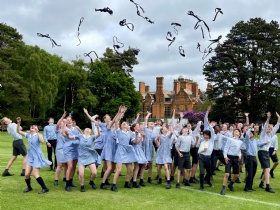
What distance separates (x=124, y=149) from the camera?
10.2 m

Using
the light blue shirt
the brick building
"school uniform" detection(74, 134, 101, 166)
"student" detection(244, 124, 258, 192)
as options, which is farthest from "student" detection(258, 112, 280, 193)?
the brick building

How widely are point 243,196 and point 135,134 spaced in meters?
3.59

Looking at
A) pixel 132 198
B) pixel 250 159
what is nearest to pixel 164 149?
pixel 132 198

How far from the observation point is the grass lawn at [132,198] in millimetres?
8094

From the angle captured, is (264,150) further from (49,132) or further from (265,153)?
(49,132)

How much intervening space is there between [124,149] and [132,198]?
162 cm

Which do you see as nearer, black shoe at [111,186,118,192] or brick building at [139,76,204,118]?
black shoe at [111,186,118,192]

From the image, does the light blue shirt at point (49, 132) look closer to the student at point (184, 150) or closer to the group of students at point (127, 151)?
the group of students at point (127, 151)

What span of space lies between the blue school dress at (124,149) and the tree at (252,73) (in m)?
38.3

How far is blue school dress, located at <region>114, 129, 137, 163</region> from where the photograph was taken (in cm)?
1007

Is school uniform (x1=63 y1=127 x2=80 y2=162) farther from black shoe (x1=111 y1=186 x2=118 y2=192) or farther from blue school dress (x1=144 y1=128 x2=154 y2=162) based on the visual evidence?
blue school dress (x1=144 y1=128 x2=154 y2=162)

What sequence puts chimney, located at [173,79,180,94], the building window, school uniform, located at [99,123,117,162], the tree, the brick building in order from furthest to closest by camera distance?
the building window, chimney, located at [173,79,180,94], the brick building, the tree, school uniform, located at [99,123,117,162]

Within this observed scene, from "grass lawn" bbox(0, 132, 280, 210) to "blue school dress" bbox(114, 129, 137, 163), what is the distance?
87cm

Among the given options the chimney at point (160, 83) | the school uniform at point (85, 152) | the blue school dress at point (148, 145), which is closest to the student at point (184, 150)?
the blue school dress at point (148, 145)
